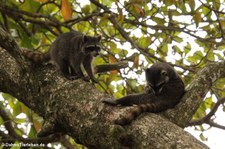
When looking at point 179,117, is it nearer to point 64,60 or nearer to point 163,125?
point 163,125

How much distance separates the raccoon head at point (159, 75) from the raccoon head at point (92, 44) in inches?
34.1

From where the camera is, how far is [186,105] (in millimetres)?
2994

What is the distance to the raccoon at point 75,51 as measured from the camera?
4938mm

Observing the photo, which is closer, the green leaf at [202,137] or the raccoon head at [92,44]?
the green leaf at [202,137]

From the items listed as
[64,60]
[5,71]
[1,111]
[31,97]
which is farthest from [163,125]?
[64,60]

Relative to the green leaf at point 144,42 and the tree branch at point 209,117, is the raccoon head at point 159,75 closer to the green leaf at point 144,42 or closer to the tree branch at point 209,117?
the green leaf at point 144,42

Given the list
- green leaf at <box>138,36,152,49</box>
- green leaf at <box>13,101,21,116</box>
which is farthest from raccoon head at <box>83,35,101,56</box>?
green leaf at <box>13,101,21,116</box>

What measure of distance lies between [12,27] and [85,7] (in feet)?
2.95

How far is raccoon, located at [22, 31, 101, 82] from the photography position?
494cm

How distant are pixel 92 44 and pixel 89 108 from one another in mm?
2498

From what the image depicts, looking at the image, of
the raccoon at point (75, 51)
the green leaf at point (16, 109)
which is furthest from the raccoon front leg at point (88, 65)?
the green leaf at point (16, 109)

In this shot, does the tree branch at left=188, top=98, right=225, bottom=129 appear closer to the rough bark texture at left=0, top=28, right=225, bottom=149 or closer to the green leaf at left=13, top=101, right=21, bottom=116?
the rough bark texture at left=0, top=28, right=225, bottom=149

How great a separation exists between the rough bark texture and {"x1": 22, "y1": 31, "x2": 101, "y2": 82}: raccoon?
141 centimetres

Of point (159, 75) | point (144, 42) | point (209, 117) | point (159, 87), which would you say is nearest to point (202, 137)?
point (159, 87)
